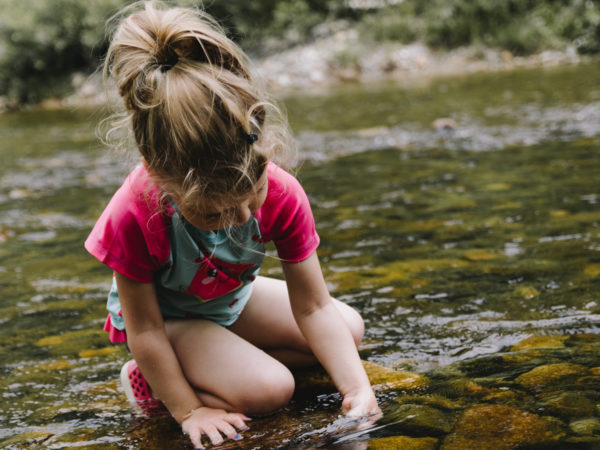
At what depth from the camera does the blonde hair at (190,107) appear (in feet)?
5.10

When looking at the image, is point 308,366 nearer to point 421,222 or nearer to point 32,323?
point 32,323

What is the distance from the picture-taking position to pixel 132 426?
195 cm

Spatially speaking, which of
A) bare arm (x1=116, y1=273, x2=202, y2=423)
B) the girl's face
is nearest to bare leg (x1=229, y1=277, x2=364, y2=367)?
bare arm (x1=116, y1=273, x2=202, y2=423)

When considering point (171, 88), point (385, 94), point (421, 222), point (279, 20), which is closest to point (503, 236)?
point (421, 222)

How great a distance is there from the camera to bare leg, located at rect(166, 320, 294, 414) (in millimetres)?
1941

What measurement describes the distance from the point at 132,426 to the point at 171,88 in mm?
990

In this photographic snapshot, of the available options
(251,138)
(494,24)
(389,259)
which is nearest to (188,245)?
(251,138)

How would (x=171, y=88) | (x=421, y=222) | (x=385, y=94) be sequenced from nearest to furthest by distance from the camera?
1. (x=171, y=88)
2. (x=421, y=222)
3. (x=385, y=94)

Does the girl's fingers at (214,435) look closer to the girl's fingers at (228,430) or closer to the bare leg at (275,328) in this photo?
the girl's fingers at (228,430)

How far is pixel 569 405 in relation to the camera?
1654 mm

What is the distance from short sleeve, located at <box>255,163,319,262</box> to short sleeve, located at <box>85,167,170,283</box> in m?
0.31

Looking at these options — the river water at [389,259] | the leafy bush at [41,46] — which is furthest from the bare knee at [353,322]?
the leafy bush at [41,46]

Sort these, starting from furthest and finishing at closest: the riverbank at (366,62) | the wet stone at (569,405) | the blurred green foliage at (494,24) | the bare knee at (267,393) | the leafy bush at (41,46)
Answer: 1. the leafy bush at (41,46)
2. the riverbank at (366,62)
3. the blurred green foliage at (494,24)
4. the bare knee at (267,393)
5. the wet stone at (569,405)

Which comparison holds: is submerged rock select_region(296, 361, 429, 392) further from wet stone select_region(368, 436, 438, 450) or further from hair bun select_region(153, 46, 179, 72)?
hair bun select_region(153, 46, 179, 72)
